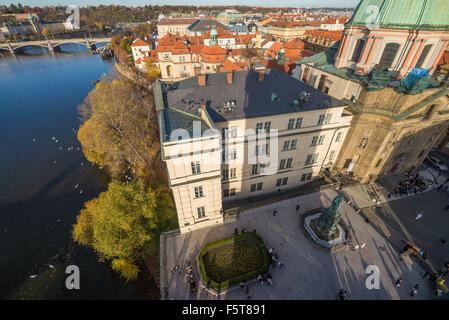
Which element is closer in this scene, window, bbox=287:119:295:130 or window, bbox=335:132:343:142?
window, bbox=287:119:295:130

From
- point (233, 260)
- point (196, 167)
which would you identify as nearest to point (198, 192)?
point (196, 167)

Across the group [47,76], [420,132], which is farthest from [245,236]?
[47,76]

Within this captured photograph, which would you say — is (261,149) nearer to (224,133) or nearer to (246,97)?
(224,133)

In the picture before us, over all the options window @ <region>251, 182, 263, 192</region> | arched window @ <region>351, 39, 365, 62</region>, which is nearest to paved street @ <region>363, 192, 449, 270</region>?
window @ <region>251, 182, 263, 192</region>

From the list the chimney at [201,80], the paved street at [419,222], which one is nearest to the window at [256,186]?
the paved street at [419,222]

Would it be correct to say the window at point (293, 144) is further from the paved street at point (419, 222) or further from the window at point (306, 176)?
the paved street at point (419, 222)

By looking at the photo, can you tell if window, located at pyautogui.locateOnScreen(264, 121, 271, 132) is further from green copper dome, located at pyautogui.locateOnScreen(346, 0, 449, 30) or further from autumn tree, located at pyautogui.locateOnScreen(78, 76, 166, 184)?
green copper dome, located at pyautogui.locateOnScreen(346, 0, 449, 30)

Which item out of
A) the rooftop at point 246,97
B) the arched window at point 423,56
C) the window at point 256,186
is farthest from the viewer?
the window at point 256,186
